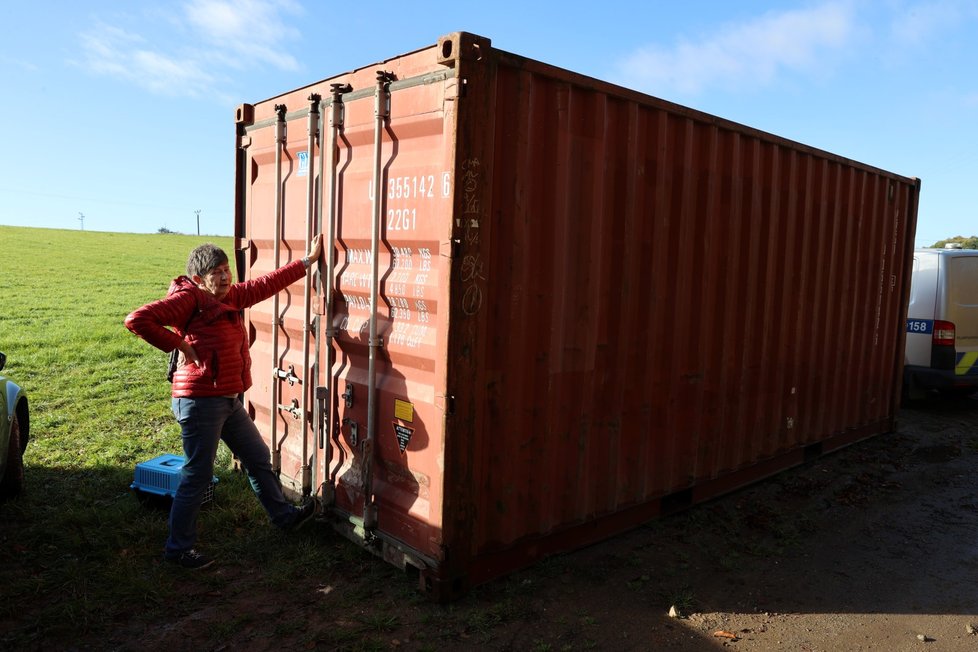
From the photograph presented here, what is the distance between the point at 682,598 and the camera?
161 inches

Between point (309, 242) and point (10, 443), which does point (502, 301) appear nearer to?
point (309, 242)

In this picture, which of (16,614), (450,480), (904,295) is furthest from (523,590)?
(904,295)

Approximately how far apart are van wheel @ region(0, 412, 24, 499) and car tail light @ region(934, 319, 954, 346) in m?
9.80

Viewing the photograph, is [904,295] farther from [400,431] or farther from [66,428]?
[66,428]

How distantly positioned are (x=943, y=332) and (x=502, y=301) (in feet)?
24.4

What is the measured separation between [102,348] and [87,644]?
9456mm

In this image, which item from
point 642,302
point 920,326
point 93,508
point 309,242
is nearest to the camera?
point 309,242

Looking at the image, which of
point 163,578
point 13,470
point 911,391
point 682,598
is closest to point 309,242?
point 163,578

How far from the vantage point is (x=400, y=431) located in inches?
156

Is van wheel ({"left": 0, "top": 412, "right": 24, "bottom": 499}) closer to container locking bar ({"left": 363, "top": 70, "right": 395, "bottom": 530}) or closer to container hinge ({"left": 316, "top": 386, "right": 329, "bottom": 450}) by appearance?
container hinge ({"left": 316, "top": 386, "right": 329, "bottom": 450})

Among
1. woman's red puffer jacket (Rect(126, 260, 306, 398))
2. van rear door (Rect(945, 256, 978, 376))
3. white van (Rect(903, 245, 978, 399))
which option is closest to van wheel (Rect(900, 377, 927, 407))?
white van (Rect(903, 245, 978, 399))

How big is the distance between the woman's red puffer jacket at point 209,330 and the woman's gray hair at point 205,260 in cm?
8

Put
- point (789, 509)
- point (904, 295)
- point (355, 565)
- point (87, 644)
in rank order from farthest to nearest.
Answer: point (904, 295)
point (789, 509)
point (355, 565)
point (87, 644)

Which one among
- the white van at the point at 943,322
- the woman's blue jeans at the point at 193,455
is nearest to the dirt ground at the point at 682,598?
the woman's blue jeans at the point at 193,455
